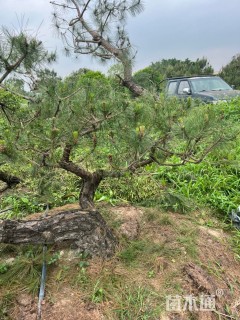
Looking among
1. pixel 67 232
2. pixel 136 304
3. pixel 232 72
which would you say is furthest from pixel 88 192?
pixel 232 72

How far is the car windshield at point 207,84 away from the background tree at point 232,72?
5.53 m

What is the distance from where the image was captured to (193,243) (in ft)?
6.75

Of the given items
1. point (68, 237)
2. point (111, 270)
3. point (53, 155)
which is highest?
point (53, 155)

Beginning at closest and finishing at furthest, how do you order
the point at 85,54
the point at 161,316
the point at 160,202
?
the point at 161,316 < the point at 160,202 < the point at 85,54

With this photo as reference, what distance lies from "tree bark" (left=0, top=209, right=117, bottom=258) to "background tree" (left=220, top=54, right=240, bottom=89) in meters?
11.2

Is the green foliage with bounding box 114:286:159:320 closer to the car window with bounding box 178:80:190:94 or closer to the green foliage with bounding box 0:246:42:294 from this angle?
the green foliage with bounding box 0:246:42:294

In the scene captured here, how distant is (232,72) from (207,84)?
6.63 meters

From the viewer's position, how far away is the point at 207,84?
6.66 meters

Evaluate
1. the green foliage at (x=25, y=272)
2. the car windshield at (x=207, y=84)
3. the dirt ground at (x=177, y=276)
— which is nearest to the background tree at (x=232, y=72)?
the car windshield at (x=207, y=84)

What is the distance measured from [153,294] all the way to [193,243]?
490 millimetres

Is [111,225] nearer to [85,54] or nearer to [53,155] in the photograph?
[53,155]

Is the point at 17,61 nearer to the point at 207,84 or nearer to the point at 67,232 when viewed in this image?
the point at 67,232

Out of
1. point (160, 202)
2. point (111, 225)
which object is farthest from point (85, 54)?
point (111, 225)

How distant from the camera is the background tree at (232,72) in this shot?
40.0ft
